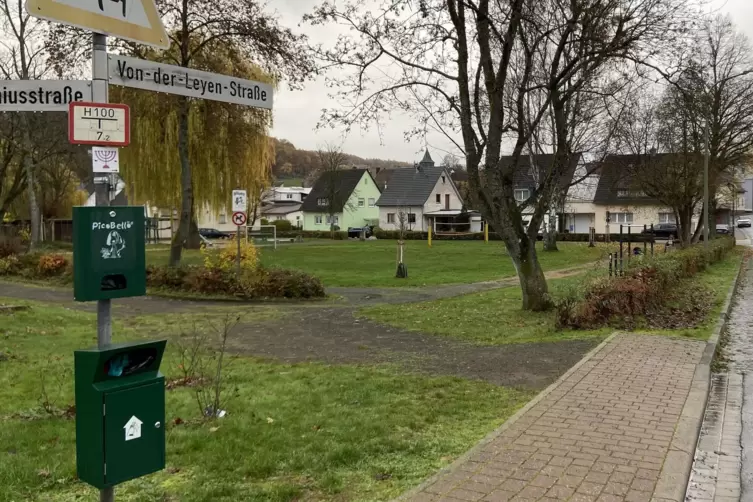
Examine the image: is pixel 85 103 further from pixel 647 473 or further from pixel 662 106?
pixel 662 106

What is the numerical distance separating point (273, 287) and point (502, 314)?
720 cm

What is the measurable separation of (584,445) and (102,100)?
417 centimetres

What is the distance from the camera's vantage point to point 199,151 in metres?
32.3

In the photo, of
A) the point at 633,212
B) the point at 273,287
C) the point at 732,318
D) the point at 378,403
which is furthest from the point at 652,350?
the point at 633,212

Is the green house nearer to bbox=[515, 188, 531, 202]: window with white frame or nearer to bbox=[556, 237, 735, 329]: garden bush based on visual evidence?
bbox=[515, 188, 531, 202]: window with white frame

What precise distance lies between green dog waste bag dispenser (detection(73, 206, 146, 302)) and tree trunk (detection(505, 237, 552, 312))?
11434 mm

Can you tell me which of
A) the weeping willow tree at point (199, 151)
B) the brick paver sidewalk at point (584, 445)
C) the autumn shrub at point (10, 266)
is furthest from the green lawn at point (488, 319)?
the autumn shrub at point (10, 266)

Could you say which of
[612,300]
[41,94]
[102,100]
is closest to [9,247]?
[612,300]

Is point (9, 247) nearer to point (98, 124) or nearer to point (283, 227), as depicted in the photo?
point (98, 124)

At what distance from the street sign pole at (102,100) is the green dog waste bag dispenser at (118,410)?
3.1 inches

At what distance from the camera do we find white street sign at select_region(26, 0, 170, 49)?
9.96 ft

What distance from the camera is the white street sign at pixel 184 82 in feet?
12.1

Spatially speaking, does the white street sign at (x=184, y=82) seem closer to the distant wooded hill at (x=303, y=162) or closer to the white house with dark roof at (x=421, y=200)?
the white house with dark roof at (x=421, y=200)

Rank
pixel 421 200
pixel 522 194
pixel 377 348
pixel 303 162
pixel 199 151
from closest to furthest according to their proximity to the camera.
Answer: pixel 377 348, pixel 199 151, pixel 522 194, pixel 421 200, pixel 303 162
